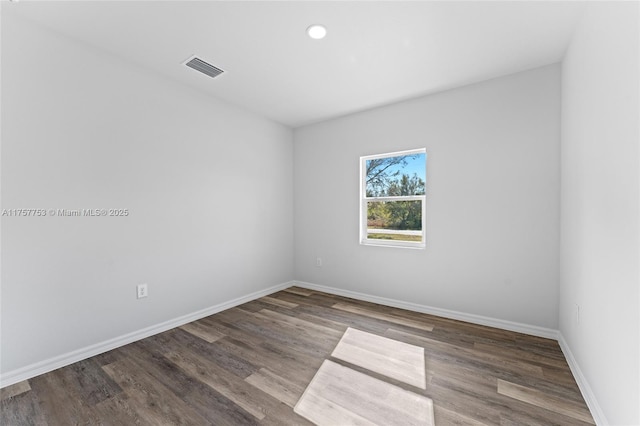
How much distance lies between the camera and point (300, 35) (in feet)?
6.87

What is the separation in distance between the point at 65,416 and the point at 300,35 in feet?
9.58

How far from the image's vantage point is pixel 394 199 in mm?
3480

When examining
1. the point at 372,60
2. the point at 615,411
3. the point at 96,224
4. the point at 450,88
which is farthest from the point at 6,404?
the point at 450,88

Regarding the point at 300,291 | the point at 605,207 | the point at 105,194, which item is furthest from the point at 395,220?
the point at 105,194

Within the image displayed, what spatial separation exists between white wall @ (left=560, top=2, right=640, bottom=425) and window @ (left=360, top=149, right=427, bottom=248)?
137 centimetres

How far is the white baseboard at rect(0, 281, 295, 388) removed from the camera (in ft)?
6.13

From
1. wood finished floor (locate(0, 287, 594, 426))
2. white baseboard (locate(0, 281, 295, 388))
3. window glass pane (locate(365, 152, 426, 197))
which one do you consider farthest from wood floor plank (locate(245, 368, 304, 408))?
window glass pane (locate(365, 152, 426, 197))

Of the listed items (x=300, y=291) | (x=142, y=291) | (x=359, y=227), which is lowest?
(x=300, y=291)

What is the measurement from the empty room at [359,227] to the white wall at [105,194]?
0.02 metres

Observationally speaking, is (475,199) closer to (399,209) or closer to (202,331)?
(399,209)

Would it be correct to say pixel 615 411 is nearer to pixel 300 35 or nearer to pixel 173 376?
pixel 173 376

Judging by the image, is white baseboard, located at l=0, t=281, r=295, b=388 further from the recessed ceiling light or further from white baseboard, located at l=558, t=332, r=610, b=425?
white baseboard, located at l=558, t=332, r=610, b=425

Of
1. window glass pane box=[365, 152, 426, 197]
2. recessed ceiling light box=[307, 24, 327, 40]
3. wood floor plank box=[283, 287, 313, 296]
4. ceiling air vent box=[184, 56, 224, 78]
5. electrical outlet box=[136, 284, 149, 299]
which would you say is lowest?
wood floor plank box=[283, 287, 313, 296]

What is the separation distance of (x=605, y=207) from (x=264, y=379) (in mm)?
2347
